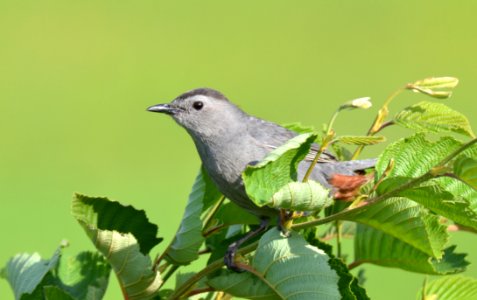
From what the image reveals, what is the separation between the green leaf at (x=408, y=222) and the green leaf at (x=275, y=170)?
116mm

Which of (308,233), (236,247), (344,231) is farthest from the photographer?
(344,231)

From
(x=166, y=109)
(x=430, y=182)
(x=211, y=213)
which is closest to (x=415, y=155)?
(x=430, y=182)

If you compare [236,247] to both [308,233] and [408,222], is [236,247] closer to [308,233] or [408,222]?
[308,233]

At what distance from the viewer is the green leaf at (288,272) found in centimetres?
129

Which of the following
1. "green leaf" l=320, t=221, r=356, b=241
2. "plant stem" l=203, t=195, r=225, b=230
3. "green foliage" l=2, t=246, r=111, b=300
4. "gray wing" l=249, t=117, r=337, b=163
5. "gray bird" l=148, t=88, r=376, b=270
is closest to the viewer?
"green foliage" l=2, t=246, r=111, b=300

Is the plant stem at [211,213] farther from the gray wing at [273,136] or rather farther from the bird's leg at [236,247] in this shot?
the gray wing at [273,136]

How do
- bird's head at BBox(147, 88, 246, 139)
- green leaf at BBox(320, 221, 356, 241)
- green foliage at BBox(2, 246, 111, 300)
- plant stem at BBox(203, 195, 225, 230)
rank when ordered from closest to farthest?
green foliage at BBox(2, 246, 111, 300), plant stem at BBox(203, 195, 225, 230), green leaf at BBox(320, 221, 356, 241), bird's head at BBox(147, 88, 246, 139)

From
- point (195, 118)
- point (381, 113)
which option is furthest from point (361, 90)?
point (381, 113)

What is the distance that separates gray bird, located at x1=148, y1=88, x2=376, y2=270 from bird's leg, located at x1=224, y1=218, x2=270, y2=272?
0.60 ft

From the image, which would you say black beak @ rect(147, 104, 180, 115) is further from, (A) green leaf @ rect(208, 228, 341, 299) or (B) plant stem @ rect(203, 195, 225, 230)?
(A) green leaf @ rect(208, 228, 341, 299)

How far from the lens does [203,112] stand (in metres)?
2.86

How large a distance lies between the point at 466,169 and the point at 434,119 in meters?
0.38

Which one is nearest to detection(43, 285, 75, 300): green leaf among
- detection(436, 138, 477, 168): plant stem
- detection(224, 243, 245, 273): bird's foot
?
detection(224, 243, 245, 273): bird's foot

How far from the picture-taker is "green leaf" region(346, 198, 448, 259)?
1302 mm
